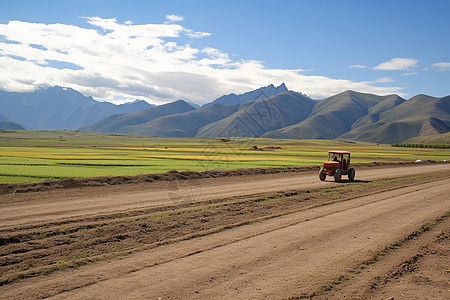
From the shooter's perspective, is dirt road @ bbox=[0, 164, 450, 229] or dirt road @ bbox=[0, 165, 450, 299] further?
dirt road @ bbox=[0, 164, 450, 229]

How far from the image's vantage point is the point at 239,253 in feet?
34.7

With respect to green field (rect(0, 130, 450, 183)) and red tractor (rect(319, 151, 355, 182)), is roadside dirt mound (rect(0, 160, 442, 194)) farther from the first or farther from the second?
red tractor (rect(319, 151, 355, 182))

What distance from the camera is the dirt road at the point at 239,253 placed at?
8.02m

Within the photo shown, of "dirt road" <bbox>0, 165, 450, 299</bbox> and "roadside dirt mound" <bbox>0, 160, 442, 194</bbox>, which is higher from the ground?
"roadside dirt mound" <bbox>0, 160, 442, 194</bbox>

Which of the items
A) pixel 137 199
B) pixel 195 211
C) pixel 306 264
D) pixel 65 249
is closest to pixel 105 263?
pixel 65 249

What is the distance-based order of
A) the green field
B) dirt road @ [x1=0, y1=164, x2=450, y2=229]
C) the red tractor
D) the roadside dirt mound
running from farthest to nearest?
the green field → the red tractor → the roadside dirt mound → dirt road @ [x1=0, y1=164, x2=450, y2=229]

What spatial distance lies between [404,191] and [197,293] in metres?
21.7

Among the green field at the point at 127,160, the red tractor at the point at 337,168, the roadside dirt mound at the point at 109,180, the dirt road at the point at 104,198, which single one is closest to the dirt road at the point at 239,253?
the dirt road at the point at 104,198

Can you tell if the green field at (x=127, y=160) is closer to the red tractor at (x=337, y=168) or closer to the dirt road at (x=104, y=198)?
the dirt road at (x=104, y=198)

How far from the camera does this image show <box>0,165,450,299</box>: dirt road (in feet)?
26.3

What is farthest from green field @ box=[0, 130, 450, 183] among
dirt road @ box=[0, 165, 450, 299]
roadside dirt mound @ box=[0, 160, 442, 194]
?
dirt road @ box=[0, 165, 450, 299]

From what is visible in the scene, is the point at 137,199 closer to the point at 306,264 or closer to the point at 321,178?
the point at 306,264

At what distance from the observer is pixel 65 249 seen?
1063 centimetres

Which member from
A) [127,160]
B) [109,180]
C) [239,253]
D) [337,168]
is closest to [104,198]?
[109,180]
